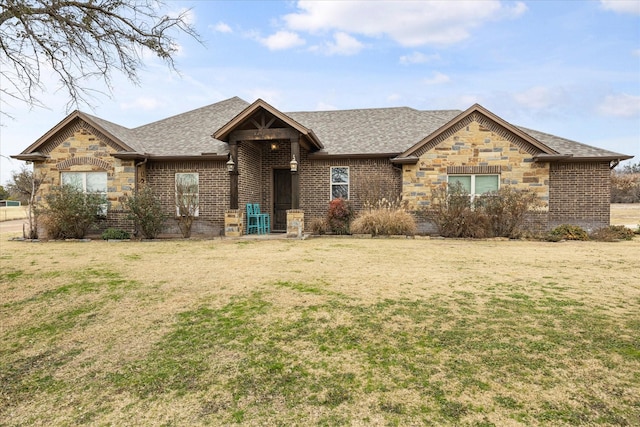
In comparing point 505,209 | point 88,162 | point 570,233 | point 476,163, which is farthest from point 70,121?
point 570,233

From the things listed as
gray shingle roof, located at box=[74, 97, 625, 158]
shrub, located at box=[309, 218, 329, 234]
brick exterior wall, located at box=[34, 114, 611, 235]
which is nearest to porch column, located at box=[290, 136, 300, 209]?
brick exterior wall, located at box=[34, 114, 611, 235]

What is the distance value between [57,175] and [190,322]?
13.7 meters

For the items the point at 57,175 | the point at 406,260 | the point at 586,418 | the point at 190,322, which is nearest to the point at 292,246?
the point at 406,260

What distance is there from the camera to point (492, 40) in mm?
14789

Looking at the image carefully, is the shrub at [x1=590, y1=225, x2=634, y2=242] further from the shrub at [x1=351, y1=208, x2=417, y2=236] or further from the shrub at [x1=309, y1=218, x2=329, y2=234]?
the shrub at [x1=309, y1=218, x2=329, y2=234]

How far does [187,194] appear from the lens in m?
13.6

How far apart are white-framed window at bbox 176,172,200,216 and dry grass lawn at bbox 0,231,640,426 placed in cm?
661

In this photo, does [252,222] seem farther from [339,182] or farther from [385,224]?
[385,224]

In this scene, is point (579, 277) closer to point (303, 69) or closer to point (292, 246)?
point (292, 246)

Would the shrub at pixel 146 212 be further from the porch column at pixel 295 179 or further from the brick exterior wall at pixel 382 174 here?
the porch column at pixel 295 179

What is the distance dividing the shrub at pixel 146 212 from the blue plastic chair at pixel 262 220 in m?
3.52

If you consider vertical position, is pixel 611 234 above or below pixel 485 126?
below

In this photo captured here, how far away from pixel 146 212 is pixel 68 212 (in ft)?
8.76

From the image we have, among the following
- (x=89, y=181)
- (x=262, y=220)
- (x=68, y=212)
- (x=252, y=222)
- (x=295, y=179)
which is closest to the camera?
(x=68, y=212)
